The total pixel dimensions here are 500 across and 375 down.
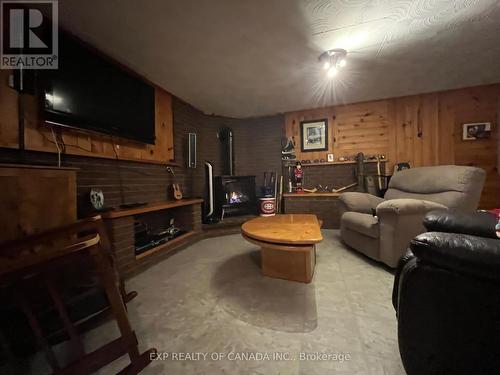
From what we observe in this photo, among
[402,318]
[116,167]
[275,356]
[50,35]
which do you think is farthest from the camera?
[116,167]

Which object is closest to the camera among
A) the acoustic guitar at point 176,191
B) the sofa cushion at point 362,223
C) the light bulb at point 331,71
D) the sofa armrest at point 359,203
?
the sofa cushion at point 362,223

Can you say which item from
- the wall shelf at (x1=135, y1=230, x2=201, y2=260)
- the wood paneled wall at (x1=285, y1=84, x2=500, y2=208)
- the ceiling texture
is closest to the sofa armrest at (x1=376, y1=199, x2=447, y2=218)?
the ceiling texture

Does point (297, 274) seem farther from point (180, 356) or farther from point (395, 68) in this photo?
point (395, 68)

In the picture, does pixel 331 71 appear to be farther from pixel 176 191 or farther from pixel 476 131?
pixel 476 131

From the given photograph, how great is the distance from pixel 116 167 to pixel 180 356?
187 cm

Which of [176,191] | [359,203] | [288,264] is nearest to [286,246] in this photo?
[288,264]

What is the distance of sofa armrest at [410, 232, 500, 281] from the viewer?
0.52 meters

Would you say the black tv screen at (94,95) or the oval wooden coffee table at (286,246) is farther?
the black tv screen at (94,95)

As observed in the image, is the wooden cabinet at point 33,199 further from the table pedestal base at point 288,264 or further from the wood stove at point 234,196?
the wood stove at point 234,196

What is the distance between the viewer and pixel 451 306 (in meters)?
0.60

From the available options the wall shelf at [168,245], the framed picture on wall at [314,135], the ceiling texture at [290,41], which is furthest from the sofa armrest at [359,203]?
the wall shelf at [168,245]

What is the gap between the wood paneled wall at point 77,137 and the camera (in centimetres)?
135

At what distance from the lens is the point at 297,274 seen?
5.13 ft

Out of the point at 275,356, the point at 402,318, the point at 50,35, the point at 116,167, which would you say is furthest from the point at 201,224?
the point at 402,318
